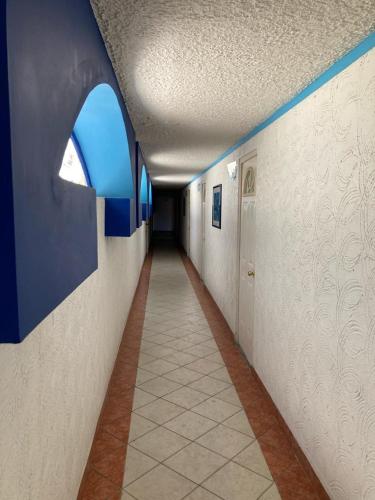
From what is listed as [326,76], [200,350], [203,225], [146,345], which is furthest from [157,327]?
[326,76]

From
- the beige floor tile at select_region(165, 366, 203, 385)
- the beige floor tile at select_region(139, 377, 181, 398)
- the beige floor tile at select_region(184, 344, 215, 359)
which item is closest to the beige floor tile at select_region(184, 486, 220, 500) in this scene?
the beige floor tile at select_region(139, 377, 181, 398)

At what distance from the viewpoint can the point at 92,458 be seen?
220cm

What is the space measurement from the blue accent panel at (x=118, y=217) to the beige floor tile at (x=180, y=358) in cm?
155

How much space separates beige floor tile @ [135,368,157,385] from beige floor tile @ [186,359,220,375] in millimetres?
394

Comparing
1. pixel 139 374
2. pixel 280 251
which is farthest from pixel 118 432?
pixel 280 251

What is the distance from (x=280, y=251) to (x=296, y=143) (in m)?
0.75

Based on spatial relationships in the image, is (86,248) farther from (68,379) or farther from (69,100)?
(68,379)

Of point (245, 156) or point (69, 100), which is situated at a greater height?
point (245, 156)

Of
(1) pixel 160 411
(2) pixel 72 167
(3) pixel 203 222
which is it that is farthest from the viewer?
(3) pixel 203 222

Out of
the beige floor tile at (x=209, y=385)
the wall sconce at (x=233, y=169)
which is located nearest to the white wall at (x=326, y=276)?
the beige floor tile at (x=209, y=385)

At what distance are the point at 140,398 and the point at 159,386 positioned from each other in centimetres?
25

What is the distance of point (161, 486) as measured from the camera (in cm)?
203

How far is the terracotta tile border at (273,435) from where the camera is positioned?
2002mm

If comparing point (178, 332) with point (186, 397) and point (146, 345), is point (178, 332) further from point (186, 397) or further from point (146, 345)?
point (186, 397)
